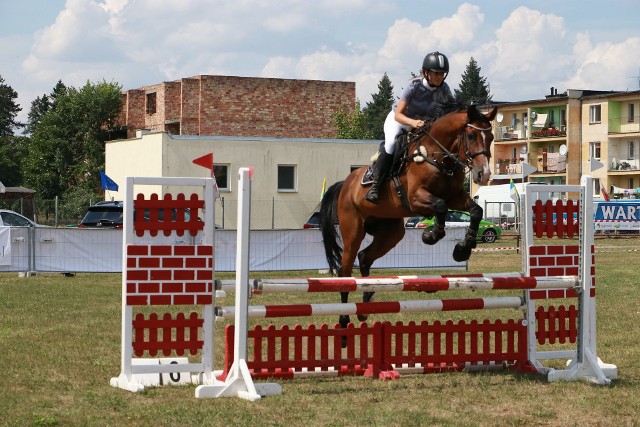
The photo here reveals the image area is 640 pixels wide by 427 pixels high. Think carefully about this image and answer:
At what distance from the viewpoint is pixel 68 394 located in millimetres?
7531

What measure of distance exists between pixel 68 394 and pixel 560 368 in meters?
4.34

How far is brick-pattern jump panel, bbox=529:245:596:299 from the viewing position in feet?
28.2

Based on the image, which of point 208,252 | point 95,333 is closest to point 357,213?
point 208,252

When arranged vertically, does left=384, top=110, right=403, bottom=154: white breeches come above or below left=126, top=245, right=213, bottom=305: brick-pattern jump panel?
above

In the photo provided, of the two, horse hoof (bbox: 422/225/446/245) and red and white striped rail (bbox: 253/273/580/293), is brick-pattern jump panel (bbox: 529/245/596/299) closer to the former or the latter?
red and white striped rail (bbox: 253/273/580/293)

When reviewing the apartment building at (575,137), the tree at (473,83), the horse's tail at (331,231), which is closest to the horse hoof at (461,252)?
the horse's tail at (331,231)

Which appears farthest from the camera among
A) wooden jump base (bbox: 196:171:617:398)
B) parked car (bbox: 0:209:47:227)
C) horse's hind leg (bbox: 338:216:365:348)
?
parked car (bbox: 0:209:47:227)

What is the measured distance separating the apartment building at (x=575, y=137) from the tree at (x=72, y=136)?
25.8 m

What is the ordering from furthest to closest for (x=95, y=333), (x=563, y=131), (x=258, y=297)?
1. (x=563, y=131)
2. (x=258, y=297)
3. (x=95, y=333)

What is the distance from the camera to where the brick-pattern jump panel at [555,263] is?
8.60 meters

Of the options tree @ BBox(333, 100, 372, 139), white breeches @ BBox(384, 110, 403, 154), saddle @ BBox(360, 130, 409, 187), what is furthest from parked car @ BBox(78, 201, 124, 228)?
tree @ BBox(333, 100, 372, 139)

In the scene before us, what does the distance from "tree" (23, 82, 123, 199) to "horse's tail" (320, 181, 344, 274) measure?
5961 centimetres

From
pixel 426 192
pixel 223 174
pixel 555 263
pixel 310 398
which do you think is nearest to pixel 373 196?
pixel 426 192

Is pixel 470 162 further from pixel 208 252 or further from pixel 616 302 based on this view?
pixel 616 302
